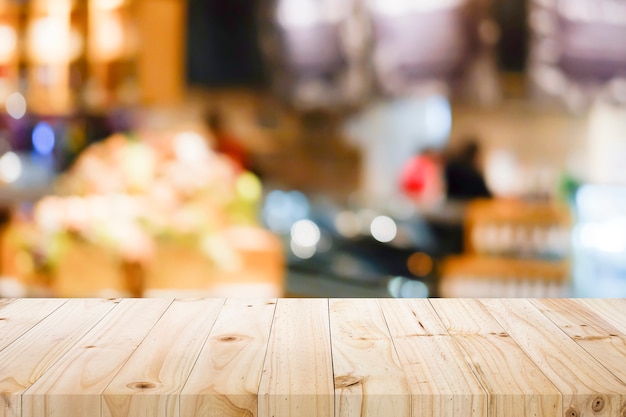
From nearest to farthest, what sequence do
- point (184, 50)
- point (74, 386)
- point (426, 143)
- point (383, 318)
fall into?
point (74, 386)
point (383, 318)
point (184, 50)
point (426, 143)

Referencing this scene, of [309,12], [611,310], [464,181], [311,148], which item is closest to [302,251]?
[464,181]

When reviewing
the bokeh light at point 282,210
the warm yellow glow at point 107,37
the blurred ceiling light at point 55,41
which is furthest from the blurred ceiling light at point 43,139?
the bokeh light at point 282,210

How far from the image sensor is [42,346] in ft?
4.00

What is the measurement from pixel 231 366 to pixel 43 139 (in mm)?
4652

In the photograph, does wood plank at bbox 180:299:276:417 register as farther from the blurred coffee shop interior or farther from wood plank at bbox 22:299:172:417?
the blurred coffee shop interior

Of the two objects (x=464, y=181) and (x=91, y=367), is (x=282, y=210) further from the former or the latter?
(x=91, y=367)

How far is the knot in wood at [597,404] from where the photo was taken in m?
1.02

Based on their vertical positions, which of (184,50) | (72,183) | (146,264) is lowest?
(146,264)

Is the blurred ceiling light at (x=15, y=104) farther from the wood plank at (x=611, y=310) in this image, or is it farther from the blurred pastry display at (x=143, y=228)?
the wood plank at (x=611, y=310)

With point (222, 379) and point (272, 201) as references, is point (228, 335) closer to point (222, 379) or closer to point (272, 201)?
point (222, 379)

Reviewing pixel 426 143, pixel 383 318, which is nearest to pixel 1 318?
pixel 383 318

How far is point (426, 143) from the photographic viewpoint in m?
5.85

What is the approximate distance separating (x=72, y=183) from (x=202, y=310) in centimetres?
166

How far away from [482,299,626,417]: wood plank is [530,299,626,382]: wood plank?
0.05 ft
